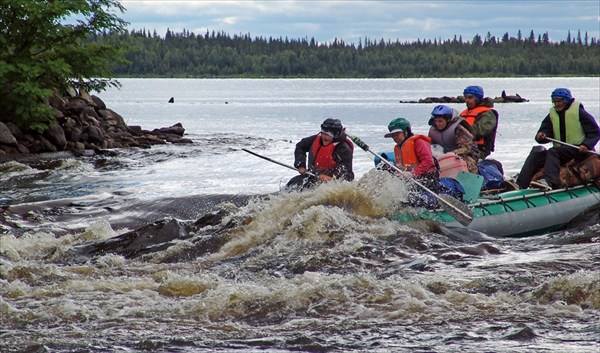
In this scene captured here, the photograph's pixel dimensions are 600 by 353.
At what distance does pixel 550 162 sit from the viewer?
17.0 metres

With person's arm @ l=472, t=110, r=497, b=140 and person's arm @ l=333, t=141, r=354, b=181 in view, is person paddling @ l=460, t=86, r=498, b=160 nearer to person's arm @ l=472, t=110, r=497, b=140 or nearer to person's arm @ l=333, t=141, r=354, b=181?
person's arm @ l=472, t=110, r=497, b=140

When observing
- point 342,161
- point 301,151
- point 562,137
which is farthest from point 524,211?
point 301,151

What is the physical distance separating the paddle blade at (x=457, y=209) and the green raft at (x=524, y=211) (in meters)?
0.11

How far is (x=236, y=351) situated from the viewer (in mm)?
9250

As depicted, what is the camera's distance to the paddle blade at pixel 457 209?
14.8 metres

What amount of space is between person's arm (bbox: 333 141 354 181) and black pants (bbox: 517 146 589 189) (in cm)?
324

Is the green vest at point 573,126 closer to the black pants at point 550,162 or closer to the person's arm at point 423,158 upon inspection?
the black pants at point 550,162

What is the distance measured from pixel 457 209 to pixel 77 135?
1963 cm

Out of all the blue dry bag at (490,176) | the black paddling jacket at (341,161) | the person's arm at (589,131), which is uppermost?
the person's arm at (589,131)

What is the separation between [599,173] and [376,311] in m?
7.81

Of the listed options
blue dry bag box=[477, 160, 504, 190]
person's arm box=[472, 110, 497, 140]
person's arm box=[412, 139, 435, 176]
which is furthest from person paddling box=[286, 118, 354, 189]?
person's arm box=[472, 110, 497, 140]

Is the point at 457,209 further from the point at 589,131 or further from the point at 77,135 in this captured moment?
the point at 77,135

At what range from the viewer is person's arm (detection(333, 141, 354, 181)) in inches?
635

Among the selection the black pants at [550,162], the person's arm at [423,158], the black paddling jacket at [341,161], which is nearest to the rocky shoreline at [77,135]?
the black paddling jacket at [341,161]
